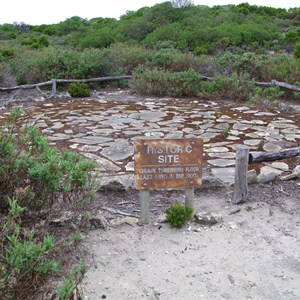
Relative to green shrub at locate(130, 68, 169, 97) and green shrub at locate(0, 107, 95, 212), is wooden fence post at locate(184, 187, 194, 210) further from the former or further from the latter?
green shrub at locate(130, 68, 169, 97)

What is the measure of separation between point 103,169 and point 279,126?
384 cm

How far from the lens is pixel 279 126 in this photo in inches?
306

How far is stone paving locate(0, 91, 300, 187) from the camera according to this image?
5.57m

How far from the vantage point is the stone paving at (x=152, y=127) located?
557 centimetres

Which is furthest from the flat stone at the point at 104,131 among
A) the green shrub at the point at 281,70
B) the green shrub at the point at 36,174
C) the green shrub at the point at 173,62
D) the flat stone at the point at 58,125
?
the green shrub at the point at 173,62

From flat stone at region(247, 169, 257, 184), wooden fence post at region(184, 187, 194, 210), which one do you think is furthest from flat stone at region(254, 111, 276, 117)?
wooden fence post at region(184, 187, 194, 210)

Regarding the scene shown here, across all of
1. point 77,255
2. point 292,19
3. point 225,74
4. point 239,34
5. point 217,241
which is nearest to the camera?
point 77,255

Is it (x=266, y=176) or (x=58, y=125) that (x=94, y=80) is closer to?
(x=58, y=125)

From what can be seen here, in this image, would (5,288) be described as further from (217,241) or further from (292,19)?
(292,19)

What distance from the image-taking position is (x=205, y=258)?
3496 millimetres

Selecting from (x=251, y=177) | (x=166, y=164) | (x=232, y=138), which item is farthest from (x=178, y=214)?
(x=232, y=138)

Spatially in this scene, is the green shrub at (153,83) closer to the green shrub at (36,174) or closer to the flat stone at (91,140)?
the flat stone at (91,140)

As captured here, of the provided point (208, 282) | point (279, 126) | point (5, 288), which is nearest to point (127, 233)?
point (208, 282)

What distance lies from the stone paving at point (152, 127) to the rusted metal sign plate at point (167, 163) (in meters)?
0.81
